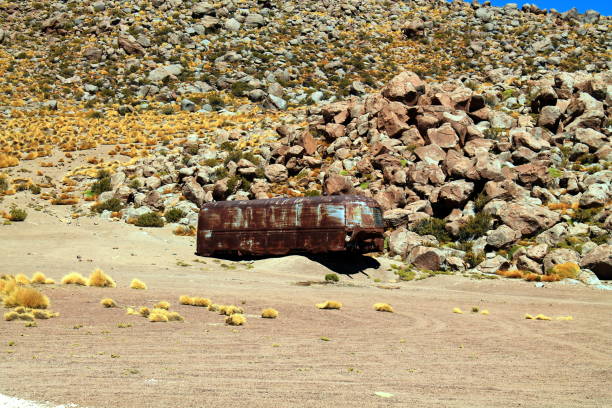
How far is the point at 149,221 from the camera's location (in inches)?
1389

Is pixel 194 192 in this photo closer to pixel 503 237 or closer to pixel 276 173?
pixel 276 173

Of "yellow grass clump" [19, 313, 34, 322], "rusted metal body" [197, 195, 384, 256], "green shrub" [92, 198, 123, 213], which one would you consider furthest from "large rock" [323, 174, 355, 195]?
"yellow grass clump" [19, 313, 34, 322]

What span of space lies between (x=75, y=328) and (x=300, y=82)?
5857 centimetres

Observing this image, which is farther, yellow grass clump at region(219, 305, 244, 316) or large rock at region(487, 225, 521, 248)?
large rock at region(487, 225, 521, 248)

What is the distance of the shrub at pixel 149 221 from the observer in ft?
115

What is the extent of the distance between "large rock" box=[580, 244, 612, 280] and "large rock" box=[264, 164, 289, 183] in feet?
66.7

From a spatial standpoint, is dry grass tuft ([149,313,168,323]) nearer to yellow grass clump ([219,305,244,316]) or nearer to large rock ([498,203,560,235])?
yellow grass clump ([219,305,244,316])

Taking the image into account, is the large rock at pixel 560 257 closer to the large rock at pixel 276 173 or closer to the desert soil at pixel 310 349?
the desert soil at pixel 310 349

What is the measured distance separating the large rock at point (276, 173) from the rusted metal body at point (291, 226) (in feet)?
30.9

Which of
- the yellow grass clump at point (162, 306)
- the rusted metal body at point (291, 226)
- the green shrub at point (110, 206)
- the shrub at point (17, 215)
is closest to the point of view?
the yellow grass clump at point (162, 306)

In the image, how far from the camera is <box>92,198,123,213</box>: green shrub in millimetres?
38375

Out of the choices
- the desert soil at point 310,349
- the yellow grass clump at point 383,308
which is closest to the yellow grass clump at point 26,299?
the desert soil at point 310,349

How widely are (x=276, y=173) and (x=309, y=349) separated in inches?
1101

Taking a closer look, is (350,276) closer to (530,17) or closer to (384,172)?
(384,172)
